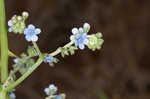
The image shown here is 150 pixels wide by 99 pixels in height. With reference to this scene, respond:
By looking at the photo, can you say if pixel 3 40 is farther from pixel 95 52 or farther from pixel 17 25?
pixel 95 52

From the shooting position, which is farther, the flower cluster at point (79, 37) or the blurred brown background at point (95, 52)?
the blurred brown background at point (95, 52)

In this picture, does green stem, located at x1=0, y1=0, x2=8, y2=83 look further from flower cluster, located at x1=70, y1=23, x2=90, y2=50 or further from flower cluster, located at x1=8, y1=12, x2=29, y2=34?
flower cluster, located at x1=70, y1=23, x2=90, y2=50

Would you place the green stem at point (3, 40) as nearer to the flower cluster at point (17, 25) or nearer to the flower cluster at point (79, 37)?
the flower cluster at point (17, 25)

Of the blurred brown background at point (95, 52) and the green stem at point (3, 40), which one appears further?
the blurred brown background at point (95, 52)

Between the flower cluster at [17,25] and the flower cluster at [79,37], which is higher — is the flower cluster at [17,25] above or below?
above

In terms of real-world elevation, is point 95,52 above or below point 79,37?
below

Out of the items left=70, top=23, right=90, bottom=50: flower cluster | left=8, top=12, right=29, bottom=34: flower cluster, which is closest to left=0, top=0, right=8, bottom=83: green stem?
left=8, top=12, right=29, bottom=34: flower cluster

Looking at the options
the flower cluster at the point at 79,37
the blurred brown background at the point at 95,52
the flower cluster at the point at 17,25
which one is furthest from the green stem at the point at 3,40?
the blurred brown background at the point at 95,52

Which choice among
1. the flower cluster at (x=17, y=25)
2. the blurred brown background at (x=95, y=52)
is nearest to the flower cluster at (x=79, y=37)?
the flower cluster at (x=17, y=25)

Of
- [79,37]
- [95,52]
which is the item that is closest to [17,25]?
[79,37]
